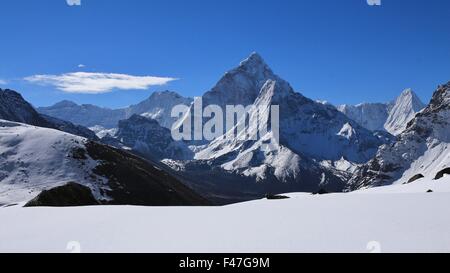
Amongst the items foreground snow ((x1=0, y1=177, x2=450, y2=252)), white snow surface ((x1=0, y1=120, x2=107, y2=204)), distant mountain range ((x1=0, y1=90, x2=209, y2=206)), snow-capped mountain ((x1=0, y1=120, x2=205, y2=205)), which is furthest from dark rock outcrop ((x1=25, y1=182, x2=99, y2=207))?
→ foreground snow ((x1=0, y1=177, x2=450, y2=252))

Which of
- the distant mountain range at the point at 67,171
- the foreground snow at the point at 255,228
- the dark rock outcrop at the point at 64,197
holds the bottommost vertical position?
the foreground snow at the point at 255,228

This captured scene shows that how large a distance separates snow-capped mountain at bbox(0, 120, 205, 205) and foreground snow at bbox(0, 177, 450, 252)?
321ft

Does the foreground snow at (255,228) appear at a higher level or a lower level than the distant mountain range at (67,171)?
lower

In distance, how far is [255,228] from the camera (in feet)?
51.4

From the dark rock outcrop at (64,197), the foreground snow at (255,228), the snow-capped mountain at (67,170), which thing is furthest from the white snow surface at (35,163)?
the foreground snow at (255,228)

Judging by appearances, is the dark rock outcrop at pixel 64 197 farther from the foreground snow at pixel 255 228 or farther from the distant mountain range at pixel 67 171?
the foreground snow at pixel 255 228

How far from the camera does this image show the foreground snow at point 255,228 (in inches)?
502

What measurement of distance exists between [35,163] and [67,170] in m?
8.82

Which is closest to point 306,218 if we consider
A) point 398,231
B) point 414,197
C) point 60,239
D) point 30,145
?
point 398,231

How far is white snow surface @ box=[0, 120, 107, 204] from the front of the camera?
121 metres

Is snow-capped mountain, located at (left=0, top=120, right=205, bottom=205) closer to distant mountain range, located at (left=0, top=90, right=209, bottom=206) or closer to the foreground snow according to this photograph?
distant mountain range, located at (left=0, top=90, right=209, bottom=206)

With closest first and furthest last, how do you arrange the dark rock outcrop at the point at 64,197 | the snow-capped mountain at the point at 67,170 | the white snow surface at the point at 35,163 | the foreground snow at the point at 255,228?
the foreground snow at the point at 255,228 → the dark rock outcrop at the point at 64,197 → the white snow surface at the point at 35,163 → the snow-capped mountain at the point at 67,170

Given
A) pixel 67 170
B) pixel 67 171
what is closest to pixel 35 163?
pixel 67 170
